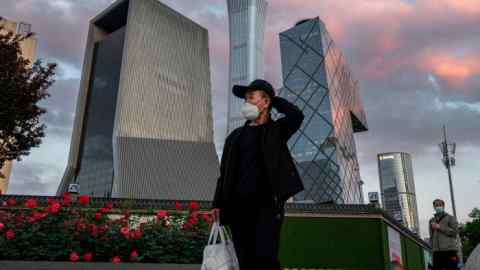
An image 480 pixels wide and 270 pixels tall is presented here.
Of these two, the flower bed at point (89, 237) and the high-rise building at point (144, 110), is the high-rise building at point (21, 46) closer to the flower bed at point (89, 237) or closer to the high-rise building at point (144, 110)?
the high-rise building at point (144, 110)

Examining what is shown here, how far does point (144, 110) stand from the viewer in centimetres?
8075

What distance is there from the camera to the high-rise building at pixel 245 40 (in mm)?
127312

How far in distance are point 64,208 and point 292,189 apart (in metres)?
4.60

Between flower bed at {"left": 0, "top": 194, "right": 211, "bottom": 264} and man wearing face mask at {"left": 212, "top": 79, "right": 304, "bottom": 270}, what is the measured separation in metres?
3.08

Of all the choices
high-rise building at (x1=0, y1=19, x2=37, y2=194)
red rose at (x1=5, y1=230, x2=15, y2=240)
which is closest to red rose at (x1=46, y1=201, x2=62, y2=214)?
red rose at (x1=5, y1=230, x2=15, y2=240)

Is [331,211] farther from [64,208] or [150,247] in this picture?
[64,208]

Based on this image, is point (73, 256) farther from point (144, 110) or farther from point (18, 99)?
point (144, 110)

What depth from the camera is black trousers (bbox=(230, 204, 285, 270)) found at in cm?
313

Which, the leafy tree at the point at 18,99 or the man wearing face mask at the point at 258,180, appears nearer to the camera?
the man wearing face mask at the point at 258,180

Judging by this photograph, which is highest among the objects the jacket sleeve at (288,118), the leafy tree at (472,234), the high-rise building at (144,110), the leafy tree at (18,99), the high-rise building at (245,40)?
the high-rise building at (245,40)

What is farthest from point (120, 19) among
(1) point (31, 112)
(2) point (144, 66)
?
(1) point (31, 112)

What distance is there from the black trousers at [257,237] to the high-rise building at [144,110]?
7113 centimetres

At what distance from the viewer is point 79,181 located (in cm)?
9181

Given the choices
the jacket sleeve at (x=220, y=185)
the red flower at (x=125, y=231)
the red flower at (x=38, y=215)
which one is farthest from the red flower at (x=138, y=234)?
the jacket sleeve at (x=220, y=185)
